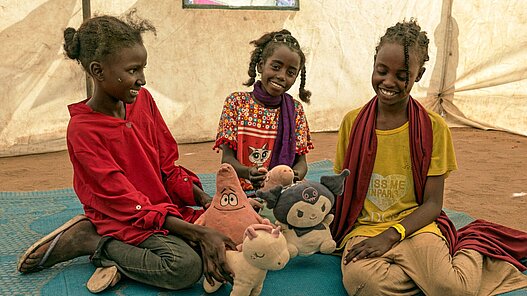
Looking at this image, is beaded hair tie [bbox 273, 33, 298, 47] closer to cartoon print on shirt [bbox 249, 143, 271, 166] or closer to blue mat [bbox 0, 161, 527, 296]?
cartoon print on shirt [bbox 249, 143, 271, 166]

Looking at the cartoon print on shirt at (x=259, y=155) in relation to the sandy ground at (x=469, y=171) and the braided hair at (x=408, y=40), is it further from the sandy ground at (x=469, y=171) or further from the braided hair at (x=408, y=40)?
the sandy ground at (x=469, y=171)

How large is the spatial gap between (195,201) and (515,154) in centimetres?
334

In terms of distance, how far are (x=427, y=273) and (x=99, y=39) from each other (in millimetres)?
1413

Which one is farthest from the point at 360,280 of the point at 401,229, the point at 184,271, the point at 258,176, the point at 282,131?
the point at 282,131

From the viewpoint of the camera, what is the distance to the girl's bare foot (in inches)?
89.1

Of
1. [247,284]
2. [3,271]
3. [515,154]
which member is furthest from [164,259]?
[515,154]

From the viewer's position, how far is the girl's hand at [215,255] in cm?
200

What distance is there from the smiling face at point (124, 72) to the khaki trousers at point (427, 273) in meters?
1.00

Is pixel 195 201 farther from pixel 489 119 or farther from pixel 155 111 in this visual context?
pixel 489 119

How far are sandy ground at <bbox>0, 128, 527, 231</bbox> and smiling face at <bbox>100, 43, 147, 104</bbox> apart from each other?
187 cm

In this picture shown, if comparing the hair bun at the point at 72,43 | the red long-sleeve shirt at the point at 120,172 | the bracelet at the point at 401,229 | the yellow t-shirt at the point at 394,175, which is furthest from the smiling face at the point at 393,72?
the hair bun at the point at 72,43

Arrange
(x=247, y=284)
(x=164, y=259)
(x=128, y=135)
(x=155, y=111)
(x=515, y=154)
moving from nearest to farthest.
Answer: (x=247, y=284) < (x=164, y=259) < (x=128, y=135) < (x=155, y=111) < (x=515, y=154)

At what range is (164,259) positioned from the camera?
6.95 feet

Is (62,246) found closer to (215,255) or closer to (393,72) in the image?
(215,255)
